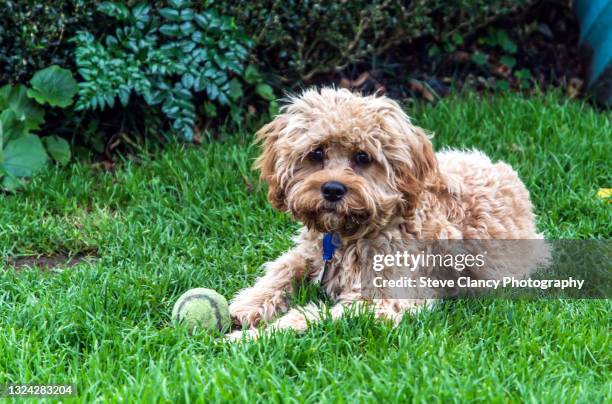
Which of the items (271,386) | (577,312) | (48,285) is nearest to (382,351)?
(271,386)

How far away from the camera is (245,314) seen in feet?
12.9

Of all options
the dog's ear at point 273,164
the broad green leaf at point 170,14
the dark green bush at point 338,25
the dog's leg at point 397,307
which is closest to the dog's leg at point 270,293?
the dog's ear at point 273,164

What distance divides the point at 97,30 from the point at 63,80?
48cm

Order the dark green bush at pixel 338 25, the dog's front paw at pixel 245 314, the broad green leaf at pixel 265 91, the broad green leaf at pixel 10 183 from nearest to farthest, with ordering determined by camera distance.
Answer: the dog's front paw at pixel 245 314
the broad green leaf at pixel 10 183
the dark green bush at pixel 338 25
the broad green leaf at pixel 265 91

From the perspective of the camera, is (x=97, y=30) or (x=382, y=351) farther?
(x=97, y=30)

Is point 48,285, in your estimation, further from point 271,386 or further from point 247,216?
point 271,386

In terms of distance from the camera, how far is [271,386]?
3084 mm

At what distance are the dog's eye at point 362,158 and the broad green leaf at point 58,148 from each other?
266 cm

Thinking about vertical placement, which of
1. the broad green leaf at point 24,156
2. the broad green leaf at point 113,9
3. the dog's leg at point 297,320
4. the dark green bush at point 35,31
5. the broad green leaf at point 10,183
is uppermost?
the broad green leaf at point 113,9

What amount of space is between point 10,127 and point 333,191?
279 centimetres

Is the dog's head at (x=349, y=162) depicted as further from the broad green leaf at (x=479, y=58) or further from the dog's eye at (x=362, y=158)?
the broad green leaf at (x=479, y=58)

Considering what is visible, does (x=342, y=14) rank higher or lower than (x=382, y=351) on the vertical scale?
higher

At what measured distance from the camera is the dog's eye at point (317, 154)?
3.81 m

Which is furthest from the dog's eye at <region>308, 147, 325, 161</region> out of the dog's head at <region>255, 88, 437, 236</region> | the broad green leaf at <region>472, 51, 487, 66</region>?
the broad green leaf at <region>472, 51, 487, 66</region>
